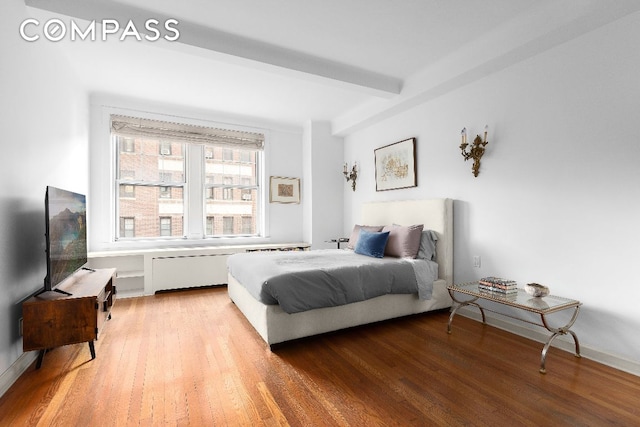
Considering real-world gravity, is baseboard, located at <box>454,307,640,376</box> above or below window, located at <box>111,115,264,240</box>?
below

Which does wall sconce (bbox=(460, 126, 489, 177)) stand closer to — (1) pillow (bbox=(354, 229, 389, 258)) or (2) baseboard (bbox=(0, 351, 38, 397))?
(1) pillow (bbox=(354, 229, 389, 258))

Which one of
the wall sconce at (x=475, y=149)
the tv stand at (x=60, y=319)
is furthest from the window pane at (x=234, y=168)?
→ the wall sconce at (x=475, y=149)

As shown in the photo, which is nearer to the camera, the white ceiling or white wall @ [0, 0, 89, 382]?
white wall @ [0, 0, 89, 382]

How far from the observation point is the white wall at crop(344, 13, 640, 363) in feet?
7.06

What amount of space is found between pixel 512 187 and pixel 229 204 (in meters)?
4.05

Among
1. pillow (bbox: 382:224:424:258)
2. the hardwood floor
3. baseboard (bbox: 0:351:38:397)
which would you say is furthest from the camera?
pillow (bbox: 382:224:424:258)

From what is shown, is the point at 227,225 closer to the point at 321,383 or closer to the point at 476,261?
the point at 321,383

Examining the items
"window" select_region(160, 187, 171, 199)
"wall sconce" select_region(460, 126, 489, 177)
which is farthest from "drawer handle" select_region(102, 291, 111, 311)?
"wall sconce" select_region(460, 126, 489, 177)

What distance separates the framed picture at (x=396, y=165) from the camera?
13.1 feet

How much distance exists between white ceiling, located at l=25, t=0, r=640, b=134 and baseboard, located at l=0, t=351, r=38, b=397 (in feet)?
8.21

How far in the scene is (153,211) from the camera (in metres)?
4.64

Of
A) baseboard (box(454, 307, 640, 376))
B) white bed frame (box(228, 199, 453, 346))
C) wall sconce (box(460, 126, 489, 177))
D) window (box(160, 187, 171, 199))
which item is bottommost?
baseboard (box(454, 307, 640, 376))

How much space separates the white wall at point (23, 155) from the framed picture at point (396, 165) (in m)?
3.78

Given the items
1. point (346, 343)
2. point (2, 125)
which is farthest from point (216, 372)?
point (2, 125)
